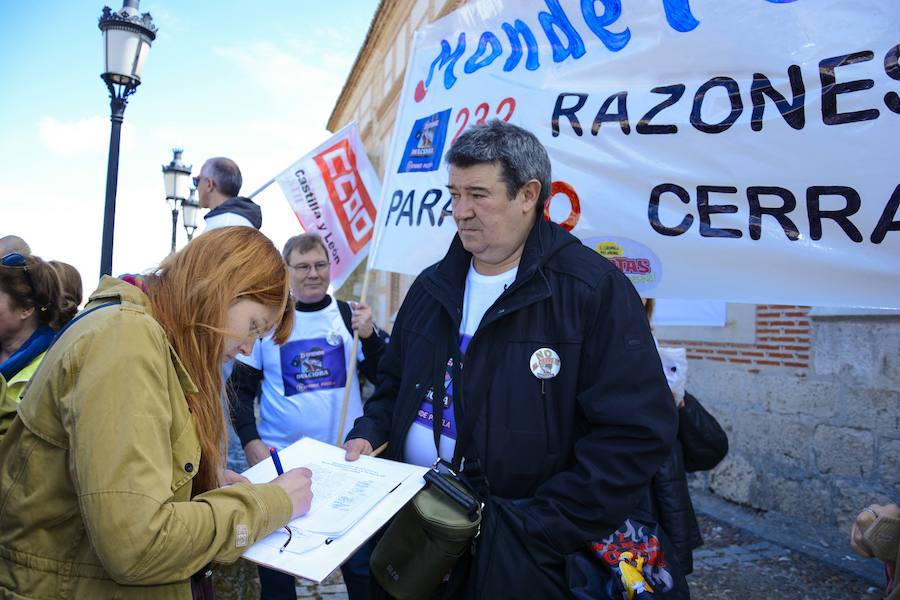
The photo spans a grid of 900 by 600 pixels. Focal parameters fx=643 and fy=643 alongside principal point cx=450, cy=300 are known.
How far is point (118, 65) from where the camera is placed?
19.8 feet

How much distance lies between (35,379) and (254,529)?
0.56 meters

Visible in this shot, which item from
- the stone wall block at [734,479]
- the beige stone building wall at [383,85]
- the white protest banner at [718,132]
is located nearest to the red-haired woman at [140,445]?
the white protest banner at [718,132]

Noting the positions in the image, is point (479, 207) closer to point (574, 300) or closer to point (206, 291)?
point (574, 300)

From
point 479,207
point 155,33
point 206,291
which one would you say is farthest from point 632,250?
point 155,33

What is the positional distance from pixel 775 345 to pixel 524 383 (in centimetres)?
386

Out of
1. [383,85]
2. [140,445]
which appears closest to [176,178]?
[383,85]

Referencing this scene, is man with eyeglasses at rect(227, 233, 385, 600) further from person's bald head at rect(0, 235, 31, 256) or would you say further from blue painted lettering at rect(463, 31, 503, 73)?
blue painted lettering at rect(463, 31, 503, 73)

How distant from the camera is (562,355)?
1.88m

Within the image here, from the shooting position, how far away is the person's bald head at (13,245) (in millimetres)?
2664

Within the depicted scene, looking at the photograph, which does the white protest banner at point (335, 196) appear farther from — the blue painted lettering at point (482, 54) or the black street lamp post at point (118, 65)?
the black street lamp post at point (118, 65)

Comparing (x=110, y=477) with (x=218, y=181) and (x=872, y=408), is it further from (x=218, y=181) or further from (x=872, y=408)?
(x=872, y=408)

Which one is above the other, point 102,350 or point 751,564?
point 102,350

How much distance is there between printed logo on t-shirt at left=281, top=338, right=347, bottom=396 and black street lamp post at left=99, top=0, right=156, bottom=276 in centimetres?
358

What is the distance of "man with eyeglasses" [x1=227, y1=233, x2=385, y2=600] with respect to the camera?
3.22m
